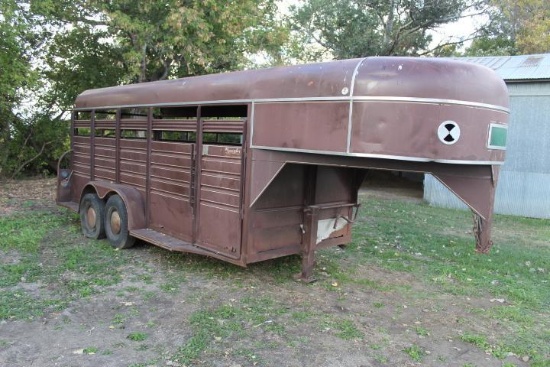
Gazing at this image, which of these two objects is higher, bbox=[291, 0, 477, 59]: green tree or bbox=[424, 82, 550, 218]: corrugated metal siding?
bbox=[291, 0, 477, 59]: green tree

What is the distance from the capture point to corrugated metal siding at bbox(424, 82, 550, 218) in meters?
12.5

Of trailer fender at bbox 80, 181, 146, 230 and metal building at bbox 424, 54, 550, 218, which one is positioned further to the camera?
metal building at bbox 424, 54, 550, 218

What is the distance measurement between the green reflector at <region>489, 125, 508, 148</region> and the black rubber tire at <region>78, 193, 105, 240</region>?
5491 mm

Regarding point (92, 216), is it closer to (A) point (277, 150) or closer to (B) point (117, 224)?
(B) point (117, 224)

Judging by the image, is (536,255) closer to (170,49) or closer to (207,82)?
(207,82)

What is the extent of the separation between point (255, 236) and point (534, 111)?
1067 centimetres

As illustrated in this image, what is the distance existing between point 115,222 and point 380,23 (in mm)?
19417

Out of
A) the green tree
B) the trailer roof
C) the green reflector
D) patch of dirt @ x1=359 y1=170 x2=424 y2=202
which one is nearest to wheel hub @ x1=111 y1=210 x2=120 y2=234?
the trailer roof

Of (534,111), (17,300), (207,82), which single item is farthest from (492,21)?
(17,300)

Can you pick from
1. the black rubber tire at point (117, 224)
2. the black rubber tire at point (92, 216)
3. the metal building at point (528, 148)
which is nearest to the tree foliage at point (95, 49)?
the black rubber tire at point (92, 216)

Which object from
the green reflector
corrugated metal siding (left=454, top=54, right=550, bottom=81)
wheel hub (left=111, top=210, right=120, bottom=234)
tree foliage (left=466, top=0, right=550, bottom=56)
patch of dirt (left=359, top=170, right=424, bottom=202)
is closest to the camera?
the green reflector

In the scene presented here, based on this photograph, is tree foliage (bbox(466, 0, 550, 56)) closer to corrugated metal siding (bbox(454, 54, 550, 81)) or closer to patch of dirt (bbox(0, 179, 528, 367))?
corrugated metal siding (bbox(454, 54, 550, 81))

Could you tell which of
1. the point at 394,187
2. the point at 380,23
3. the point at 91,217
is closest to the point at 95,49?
the point at 91,217

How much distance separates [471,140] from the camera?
3.92 m
